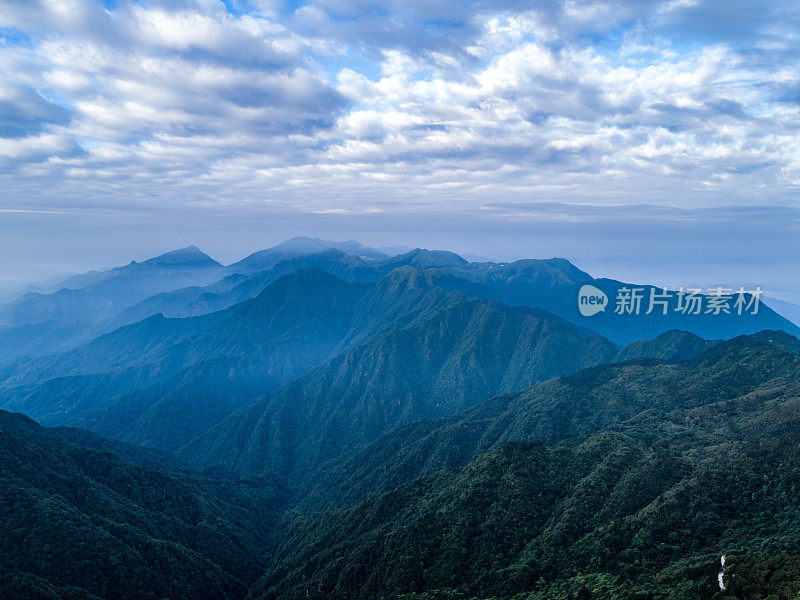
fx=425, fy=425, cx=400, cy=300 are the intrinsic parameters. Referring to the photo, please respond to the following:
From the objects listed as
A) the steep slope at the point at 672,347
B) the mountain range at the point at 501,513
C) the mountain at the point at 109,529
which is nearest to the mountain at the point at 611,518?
the mountain range at the point at 501,513

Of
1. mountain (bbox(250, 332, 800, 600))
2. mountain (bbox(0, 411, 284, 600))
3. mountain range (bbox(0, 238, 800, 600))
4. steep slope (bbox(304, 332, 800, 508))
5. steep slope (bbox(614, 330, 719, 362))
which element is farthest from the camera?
steep slope (bbox(614, 330, 719, 362))

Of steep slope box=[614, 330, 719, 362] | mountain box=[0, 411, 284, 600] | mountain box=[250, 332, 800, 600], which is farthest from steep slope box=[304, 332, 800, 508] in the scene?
mountain box=[0, 411, 284, 600]

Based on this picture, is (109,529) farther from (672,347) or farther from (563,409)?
(672,347)

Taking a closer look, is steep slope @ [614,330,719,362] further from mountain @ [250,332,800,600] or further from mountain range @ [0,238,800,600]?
mountain @ [250,332,800,600]

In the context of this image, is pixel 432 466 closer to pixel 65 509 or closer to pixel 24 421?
pixel 65 509

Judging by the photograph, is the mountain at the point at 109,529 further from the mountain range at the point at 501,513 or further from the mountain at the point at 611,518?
the mountain at the point at 611,518
